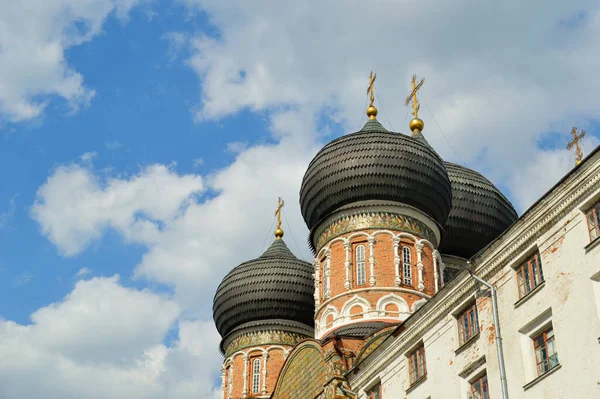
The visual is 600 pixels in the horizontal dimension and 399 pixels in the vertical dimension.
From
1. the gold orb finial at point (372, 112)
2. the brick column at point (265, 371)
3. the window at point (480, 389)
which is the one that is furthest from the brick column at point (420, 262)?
the window at point (480, 389)

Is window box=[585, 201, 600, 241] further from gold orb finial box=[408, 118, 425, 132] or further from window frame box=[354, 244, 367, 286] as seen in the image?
gold orb finial box=[408, 118, 425, 132]

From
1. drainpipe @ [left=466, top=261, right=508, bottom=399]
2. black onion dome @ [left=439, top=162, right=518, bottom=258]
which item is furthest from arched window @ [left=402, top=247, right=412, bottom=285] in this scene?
drainpipe @ [left=466, top=261, right=508, bottom=399]

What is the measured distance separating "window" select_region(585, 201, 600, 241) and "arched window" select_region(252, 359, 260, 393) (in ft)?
60.8

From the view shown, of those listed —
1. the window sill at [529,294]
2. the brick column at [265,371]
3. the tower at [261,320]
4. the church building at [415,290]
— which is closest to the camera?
the church building at [415,290]

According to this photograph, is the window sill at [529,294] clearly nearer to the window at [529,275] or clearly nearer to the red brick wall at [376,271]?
the window at [529,275]

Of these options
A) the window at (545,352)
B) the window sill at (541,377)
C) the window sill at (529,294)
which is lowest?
the window sill at (541,377)

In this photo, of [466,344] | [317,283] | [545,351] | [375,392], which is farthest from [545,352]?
[317,283]

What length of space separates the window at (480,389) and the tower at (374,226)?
8.63m

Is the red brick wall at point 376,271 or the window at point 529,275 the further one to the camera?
the red brick wall at point 376,271

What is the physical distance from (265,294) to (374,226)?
22.4 ft

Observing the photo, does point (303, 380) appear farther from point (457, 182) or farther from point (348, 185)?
point (457, 182)

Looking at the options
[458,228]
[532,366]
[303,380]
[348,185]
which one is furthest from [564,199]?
[458,228]

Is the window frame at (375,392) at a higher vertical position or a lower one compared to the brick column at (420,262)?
lower

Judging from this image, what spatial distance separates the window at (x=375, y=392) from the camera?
1970 centimetres
